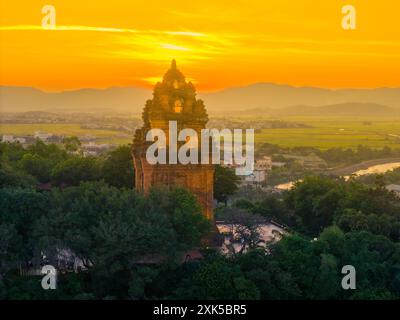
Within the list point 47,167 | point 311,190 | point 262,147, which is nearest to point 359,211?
point 311,190

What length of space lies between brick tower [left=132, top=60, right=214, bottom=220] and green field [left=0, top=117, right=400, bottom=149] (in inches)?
4019

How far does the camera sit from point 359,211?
112ft

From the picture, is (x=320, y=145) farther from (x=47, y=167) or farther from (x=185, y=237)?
(x=185, y=237)

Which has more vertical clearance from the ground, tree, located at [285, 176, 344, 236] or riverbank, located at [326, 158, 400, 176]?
tree, located at [285, 176, 344, 236]

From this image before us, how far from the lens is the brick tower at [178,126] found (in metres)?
29.5

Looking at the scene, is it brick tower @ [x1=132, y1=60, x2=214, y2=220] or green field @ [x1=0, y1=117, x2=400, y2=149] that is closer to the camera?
brick tower @ [x1=132, y1=60, x2=214, y2=220]

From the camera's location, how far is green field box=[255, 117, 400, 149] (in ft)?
465

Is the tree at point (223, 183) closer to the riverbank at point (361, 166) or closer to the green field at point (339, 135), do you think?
the riverbank at point (361, 166)

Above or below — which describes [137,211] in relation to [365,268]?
above

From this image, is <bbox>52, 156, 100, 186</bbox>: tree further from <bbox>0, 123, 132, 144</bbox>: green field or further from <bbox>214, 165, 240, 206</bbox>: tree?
<bbox>0, 123, 132, 144</bbox>: green field

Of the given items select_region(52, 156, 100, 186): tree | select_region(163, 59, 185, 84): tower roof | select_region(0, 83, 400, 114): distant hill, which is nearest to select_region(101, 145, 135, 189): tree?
select_region(52, 156, 100, 186): tree

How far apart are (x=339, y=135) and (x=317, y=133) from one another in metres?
6.20

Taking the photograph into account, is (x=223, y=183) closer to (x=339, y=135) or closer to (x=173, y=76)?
(x=173, y=76)
